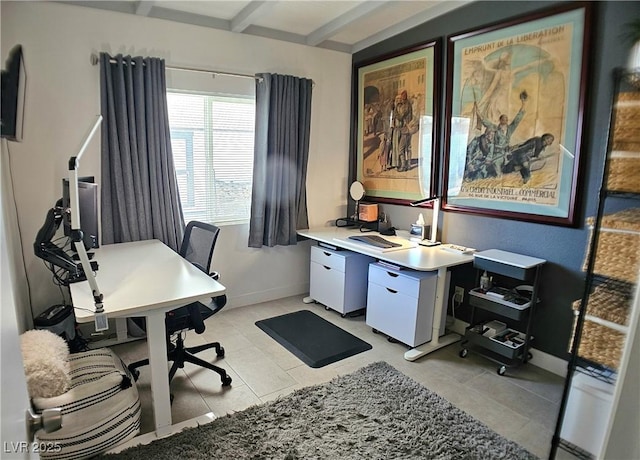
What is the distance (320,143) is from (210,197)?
3.95ft

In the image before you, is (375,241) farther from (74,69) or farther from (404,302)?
(74,69)

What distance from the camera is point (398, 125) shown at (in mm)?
3455

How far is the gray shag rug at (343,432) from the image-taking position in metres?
1.82

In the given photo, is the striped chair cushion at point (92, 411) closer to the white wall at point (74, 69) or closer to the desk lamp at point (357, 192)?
the white wall at point (74, 69)

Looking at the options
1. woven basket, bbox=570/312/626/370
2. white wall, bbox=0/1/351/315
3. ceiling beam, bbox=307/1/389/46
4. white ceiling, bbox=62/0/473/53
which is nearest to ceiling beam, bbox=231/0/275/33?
white ceiling, bbox=62/0/473/53

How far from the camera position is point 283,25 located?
329 centimetres

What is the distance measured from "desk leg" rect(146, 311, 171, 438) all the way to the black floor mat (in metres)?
0.97

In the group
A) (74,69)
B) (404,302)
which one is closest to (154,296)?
(404,302)

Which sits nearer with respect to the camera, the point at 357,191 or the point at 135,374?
the point at 135,374

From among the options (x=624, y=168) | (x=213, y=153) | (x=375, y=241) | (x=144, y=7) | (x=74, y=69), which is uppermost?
(x=144, y=7)

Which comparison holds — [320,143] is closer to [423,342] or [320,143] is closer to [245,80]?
[245,80]

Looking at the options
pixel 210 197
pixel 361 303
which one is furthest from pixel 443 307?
pixel 210 197

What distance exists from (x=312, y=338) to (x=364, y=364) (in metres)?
0.52

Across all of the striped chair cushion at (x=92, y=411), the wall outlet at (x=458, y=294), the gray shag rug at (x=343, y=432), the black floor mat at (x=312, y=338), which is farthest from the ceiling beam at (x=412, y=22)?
the striped chair cushion at (x=92, y=411)
